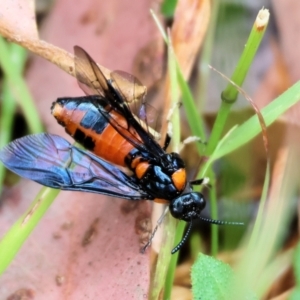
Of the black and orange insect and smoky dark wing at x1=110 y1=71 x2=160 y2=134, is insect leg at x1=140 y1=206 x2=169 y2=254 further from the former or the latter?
smoky dark wing at x1=110 y1=71 x2=160 y2=134

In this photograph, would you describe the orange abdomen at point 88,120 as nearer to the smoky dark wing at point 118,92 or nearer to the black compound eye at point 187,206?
the smoky dark wing at point 118,92

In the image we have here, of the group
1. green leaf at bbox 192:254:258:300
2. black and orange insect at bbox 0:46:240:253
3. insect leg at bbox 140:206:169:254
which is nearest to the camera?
green leaf at bbox 192:254:258:300

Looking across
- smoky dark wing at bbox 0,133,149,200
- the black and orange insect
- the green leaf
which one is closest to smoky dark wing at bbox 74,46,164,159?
the black and orange insect

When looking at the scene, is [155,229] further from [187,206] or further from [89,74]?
[89,74]

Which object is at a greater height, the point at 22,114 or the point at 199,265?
the point at 22,114

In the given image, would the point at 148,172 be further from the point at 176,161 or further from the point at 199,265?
the point at 199,265

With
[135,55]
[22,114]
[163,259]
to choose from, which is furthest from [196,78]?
[163,259]

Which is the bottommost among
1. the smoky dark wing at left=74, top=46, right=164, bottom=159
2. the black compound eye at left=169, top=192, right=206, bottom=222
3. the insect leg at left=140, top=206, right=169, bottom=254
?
the insect leg at left=140, top=206, right=169, bottom=254

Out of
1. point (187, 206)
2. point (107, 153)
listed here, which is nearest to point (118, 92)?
point (107, 153)
